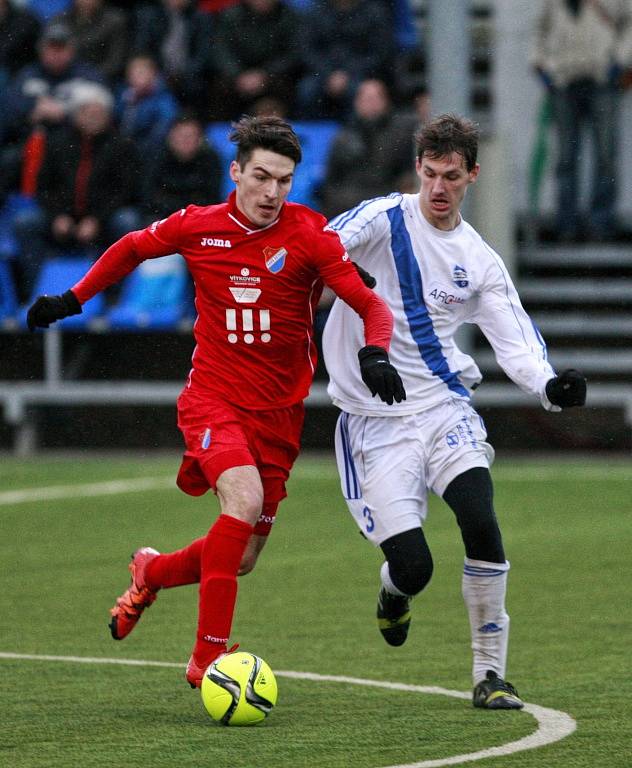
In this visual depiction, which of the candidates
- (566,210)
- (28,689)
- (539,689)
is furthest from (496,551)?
(566,210)

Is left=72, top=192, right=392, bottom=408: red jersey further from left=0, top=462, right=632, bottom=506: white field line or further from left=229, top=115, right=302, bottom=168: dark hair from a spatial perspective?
left=0, top=462, right=632, bottom=506: white field line

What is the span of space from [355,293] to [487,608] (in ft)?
4.02

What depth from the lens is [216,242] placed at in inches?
254

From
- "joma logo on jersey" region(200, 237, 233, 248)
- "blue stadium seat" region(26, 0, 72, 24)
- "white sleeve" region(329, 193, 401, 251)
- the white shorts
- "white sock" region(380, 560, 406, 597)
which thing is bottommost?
"white sock" region(380, 560, 406, 597)

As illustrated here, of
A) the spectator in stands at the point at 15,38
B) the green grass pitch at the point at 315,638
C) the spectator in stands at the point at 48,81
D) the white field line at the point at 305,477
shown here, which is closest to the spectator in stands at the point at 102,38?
the spectator in stands at the point at 48,81

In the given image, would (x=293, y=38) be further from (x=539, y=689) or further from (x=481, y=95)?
(x=539, y=689)

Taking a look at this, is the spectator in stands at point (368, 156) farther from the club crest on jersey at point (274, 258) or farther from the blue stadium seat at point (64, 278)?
the club crest on jersey at point (274, 258)

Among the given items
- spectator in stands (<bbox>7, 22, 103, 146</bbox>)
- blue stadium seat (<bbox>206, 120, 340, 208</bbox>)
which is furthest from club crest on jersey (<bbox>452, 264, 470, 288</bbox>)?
spectator in stands (<bbox>7, 22, 103, 146</bbox>)

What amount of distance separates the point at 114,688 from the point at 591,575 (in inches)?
153

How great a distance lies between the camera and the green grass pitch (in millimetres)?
5461

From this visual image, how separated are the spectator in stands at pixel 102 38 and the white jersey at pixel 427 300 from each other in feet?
40.2

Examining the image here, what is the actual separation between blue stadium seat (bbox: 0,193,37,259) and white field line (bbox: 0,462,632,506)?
3.74 m

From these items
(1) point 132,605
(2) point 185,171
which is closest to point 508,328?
(1) point 132,605

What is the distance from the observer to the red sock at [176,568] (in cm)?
677
